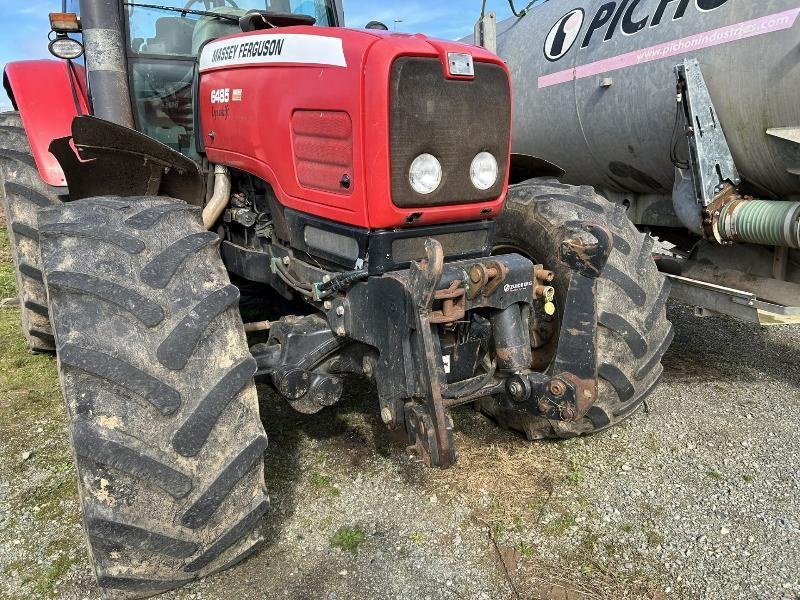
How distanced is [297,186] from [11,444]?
6.57 feet

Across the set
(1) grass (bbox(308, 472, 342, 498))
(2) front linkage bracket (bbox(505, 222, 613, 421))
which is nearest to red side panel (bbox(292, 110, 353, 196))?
(2) front linkage bracket (bbox(505, 222, 613, 421))

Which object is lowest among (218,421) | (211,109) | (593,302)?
(218,421)

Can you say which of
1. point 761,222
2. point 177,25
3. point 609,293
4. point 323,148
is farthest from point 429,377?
point 761,222

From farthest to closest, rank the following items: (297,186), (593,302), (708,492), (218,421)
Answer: (708,492) → (297,186) → (593,302) → (218,421)

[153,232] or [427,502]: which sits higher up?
[153,232]

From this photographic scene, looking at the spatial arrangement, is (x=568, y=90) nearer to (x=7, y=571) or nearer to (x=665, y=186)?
(x=665, y=186)

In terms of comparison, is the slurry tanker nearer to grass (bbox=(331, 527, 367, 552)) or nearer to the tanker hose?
the tanker hose

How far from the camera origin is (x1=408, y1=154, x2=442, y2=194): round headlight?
212 cm

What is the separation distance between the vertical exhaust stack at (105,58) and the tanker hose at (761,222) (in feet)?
10.4

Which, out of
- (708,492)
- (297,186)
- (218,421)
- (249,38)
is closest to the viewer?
(218,421)

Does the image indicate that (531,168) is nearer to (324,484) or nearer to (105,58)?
(324,484)

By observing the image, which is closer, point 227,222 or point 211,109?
point 211,109

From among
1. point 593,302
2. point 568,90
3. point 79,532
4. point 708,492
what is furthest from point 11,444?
point 568,90

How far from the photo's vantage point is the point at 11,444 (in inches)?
123
